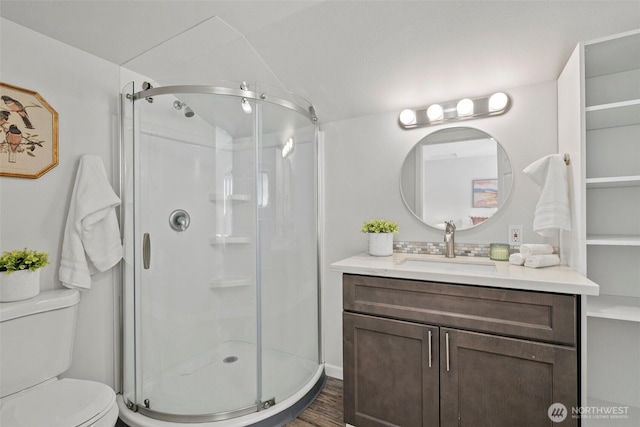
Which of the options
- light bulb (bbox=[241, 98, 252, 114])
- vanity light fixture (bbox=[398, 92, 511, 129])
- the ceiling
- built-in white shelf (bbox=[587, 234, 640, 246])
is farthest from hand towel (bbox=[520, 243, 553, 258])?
light bulb (bbox=[241, 98, 252, 114])

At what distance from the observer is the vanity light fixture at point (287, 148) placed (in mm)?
1996

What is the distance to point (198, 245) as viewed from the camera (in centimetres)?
187

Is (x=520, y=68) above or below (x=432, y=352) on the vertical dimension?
above

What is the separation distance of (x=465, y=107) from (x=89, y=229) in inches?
90.1

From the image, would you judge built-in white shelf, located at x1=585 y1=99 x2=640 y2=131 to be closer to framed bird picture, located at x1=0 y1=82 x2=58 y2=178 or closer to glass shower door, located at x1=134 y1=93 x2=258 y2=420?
glass shower door, located at x1=134 y1=93 x2=258 y2=420

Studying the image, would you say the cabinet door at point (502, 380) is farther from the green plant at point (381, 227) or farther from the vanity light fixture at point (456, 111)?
the vanity light fixture at point (456, 111)

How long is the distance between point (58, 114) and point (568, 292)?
2.54 metres

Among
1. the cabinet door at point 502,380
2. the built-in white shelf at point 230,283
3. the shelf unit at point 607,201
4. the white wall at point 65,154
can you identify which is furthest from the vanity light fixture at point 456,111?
the white wall at point 65,154

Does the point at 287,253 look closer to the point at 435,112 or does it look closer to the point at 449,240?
the point at 449,240

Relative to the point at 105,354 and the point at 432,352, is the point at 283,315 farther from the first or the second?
the point at 105,354

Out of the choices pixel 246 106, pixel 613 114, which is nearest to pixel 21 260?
pixel 246 106

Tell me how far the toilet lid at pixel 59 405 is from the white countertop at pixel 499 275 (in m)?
1.18

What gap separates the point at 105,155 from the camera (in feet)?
6.15

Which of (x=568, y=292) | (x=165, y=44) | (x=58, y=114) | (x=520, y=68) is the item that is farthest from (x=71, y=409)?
(x=520, y=68)
